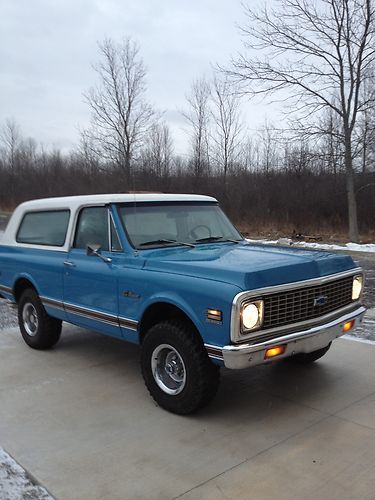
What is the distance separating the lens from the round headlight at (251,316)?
3.40 metres

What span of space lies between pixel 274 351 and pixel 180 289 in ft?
2.80

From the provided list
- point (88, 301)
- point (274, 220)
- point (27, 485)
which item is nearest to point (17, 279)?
point (88, 301)

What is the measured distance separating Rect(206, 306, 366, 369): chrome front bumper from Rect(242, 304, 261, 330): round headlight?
0.14 m

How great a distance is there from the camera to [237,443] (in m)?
3.50

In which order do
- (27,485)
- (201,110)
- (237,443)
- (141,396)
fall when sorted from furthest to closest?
(201,110) < (141,396) < (237,443) < (27,485)

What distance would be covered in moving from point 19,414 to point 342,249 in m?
12.4

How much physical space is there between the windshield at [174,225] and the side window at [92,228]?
0.25 meters

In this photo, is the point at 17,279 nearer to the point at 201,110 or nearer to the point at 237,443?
the point at 237,443

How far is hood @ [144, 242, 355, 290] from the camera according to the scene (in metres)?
3.52

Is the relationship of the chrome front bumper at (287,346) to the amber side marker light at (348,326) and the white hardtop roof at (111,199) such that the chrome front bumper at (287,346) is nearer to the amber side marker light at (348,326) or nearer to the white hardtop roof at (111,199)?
the amber side marker light at (348,326)

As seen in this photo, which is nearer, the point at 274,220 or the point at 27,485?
the point at 27,485

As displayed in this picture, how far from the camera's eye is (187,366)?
377 centimetres

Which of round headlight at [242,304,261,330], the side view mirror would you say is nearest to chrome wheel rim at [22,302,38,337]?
the side view mirror

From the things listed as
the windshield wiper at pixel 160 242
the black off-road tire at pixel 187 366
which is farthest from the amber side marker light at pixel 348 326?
the windshield wiper at pixel 160 242
